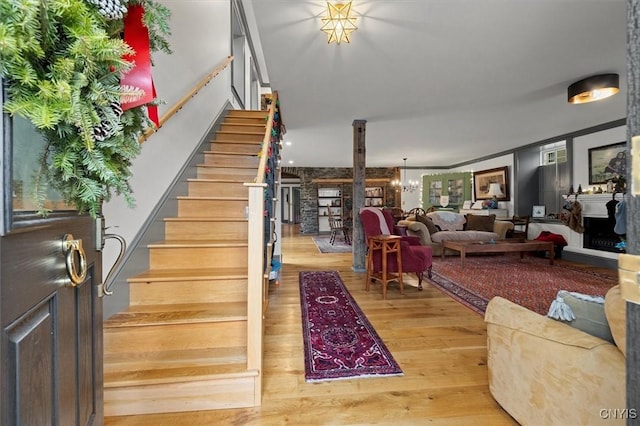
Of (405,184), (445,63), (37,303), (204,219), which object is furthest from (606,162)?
(37,303)

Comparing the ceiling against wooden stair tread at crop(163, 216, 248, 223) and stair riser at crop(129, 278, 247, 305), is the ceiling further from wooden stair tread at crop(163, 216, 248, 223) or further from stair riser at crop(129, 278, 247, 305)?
stair riser at crop(129, 278, 247, 305)

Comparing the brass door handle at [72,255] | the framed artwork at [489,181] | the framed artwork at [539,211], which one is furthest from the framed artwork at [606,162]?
the brass door handle at [72,255]

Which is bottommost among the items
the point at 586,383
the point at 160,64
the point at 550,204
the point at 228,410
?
the point at 228,410

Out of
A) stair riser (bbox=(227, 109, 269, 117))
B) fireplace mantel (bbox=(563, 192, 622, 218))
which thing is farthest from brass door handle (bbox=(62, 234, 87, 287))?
fireplace mantel (bbox=(563, 192, 622, 218))

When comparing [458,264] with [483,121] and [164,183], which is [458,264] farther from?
[164,183]

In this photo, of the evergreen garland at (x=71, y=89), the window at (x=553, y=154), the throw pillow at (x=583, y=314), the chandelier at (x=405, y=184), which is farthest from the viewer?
the chandelier at (x=405, y=184)

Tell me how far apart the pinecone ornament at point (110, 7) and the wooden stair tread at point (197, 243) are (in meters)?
1.54

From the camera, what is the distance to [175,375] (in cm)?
141

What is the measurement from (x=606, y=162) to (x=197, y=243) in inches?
261

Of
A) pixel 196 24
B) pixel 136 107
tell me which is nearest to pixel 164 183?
pixel 136 107

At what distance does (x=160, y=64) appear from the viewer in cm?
217

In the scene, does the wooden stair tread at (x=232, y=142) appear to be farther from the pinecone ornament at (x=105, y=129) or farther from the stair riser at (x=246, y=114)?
the pinecone ornament at (x=105, y=129)

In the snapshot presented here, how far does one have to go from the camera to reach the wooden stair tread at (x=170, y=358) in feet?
4.83

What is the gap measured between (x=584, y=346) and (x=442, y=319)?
1536 mm
